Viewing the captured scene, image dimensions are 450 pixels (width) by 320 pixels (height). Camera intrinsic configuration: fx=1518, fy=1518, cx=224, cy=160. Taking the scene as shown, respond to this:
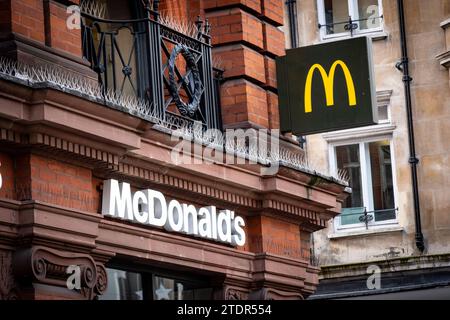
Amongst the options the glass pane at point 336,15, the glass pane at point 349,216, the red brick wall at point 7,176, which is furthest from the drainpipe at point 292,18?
the red brick wall at point 7,176

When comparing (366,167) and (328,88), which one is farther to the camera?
(366,167)

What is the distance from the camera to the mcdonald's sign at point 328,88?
56.9 feet

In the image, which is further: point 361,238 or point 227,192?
point 361,238

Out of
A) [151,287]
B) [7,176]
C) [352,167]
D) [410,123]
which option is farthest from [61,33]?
[352,167]

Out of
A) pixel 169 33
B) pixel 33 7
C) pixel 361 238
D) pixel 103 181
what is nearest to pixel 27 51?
pixel 33 7

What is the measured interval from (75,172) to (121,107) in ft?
2.45

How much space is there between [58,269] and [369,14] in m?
17.5

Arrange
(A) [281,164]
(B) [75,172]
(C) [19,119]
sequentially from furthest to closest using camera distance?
(A) [281,164]
(B) [75,172]
(C) [19,119]

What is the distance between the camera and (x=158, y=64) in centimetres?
1625

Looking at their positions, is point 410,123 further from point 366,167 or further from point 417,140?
point 366,167

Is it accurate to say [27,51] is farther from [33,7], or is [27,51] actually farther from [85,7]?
[85,7]

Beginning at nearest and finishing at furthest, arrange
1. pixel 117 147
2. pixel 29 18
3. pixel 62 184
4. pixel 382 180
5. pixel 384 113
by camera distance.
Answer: pixel 62 184 → pixel 29 18 → pixel 117 147 → pixel 384 113 → pixel 382 180
